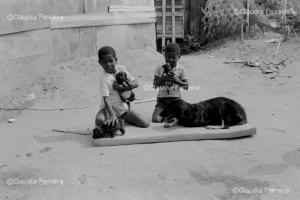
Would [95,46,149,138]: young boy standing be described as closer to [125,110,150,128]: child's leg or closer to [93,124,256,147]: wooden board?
[125,110,150,128]: child's leg

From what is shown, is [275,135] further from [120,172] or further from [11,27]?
[11,27]

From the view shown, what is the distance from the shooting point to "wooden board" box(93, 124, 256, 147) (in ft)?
15.6

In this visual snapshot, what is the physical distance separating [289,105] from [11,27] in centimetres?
458

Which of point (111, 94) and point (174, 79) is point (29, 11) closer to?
point (111, 94)

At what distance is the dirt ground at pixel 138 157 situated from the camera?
3637 millimetres

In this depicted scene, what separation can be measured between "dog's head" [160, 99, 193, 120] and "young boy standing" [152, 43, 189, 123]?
29 centimetres

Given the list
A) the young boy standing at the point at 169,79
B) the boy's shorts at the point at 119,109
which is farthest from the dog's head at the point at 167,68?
the boy's shorts at the point at 119,109

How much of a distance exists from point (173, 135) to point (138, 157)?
24.4 inches

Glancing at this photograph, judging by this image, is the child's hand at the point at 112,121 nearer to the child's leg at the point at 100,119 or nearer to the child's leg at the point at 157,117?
the child's leg at the point at 100,119

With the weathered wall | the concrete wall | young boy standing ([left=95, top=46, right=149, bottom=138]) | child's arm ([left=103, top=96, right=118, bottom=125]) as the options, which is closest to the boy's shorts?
young boy standing ([left=95, top=46, right=149, bottom=138])

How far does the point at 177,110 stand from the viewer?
A: 5.00 meters

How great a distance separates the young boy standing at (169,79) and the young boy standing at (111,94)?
1.32 ft

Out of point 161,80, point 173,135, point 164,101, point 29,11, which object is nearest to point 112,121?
point 173,135

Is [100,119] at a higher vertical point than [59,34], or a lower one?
lower
